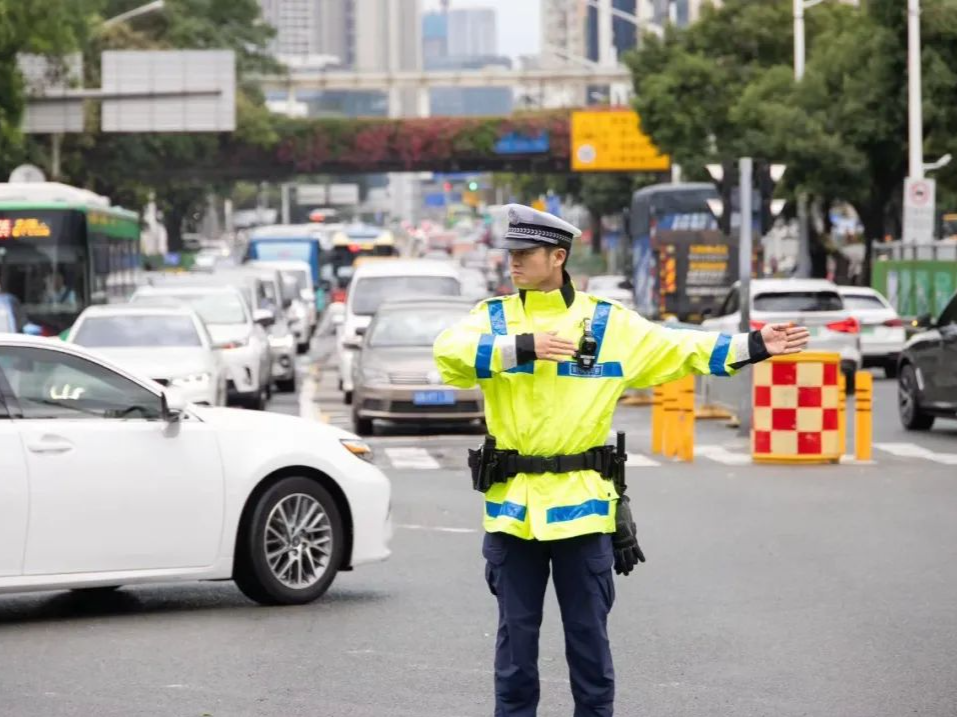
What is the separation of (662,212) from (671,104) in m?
13.6

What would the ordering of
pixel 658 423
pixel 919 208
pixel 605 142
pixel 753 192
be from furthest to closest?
pixel 605 142 → pixel 919 208 → pixel 753 192 → pixel 658 423

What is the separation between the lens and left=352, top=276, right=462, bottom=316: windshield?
3181 cm

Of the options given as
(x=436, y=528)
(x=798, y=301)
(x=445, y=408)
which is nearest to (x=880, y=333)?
(x=798, y=301)

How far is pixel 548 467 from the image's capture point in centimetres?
667

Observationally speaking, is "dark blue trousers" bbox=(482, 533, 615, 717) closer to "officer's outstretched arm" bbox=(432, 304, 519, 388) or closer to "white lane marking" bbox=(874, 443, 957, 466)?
"officer's outstretched arm" bbox=(432, 304, 519, 388)

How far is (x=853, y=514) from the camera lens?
15.5 m

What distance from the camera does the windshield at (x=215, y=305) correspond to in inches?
1133

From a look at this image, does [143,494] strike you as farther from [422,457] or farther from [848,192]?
[848,192]

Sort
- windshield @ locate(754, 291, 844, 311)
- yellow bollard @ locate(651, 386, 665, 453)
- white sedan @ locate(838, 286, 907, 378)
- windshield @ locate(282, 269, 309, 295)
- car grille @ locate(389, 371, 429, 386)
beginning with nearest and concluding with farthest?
yellow bollard @ locate(651, 386, 665, 453) < car grille @ locate(389, 371, 429, 386) < windshield @ locate(754, 291, 844, 311) < white sedan @ locate(838, 286, 907, 378) < windshield @ locate(282, 269, 309, 295)

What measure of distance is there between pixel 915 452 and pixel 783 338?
47.4 feet

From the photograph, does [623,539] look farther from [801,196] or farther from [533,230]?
[801,196]

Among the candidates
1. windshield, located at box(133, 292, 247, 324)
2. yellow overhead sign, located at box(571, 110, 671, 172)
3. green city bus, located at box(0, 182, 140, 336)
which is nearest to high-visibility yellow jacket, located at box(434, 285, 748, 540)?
windshield, located at box(133, 292, 247, 324)

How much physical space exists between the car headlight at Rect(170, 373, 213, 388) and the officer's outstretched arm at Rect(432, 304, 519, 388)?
16664 millimetres

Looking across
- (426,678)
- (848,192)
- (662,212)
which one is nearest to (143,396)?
(426,678)
